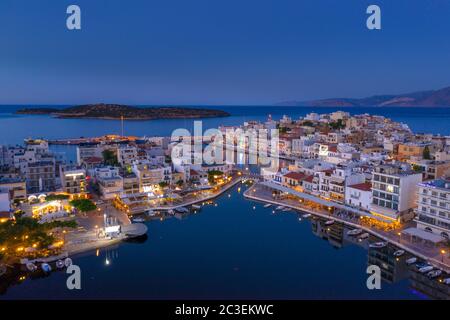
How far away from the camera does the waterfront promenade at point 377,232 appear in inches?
567

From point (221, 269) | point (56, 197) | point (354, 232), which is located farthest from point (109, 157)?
point (354, 232)

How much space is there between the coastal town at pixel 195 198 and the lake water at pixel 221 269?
96 centimetres

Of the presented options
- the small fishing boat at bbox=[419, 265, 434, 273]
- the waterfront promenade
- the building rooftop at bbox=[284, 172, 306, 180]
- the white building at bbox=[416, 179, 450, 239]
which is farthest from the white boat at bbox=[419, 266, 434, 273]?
the building rooftop at bbox=[284, 172, 306, 180]

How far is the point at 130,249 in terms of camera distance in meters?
16.6

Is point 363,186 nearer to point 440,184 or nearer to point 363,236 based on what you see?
point 363,236

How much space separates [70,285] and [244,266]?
6.58 m

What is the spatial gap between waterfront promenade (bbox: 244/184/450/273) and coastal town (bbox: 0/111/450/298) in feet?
0.14

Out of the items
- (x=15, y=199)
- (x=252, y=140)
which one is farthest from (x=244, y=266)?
(x=252, y=140)

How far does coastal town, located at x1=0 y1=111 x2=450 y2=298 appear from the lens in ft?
50.3

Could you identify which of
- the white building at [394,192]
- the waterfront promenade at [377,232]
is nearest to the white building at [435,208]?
the white building at [394,192]

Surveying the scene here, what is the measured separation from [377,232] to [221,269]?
7.91m

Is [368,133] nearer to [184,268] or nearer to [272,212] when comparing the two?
[272,212]

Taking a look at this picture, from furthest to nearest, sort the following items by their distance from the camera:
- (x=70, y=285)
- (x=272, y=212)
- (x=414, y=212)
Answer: (x=272, y=212) → (x=414, y=212) → (x=70, y=285)

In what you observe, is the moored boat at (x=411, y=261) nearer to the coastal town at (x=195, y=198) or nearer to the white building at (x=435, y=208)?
the coastal town at (x=195, y=198)
